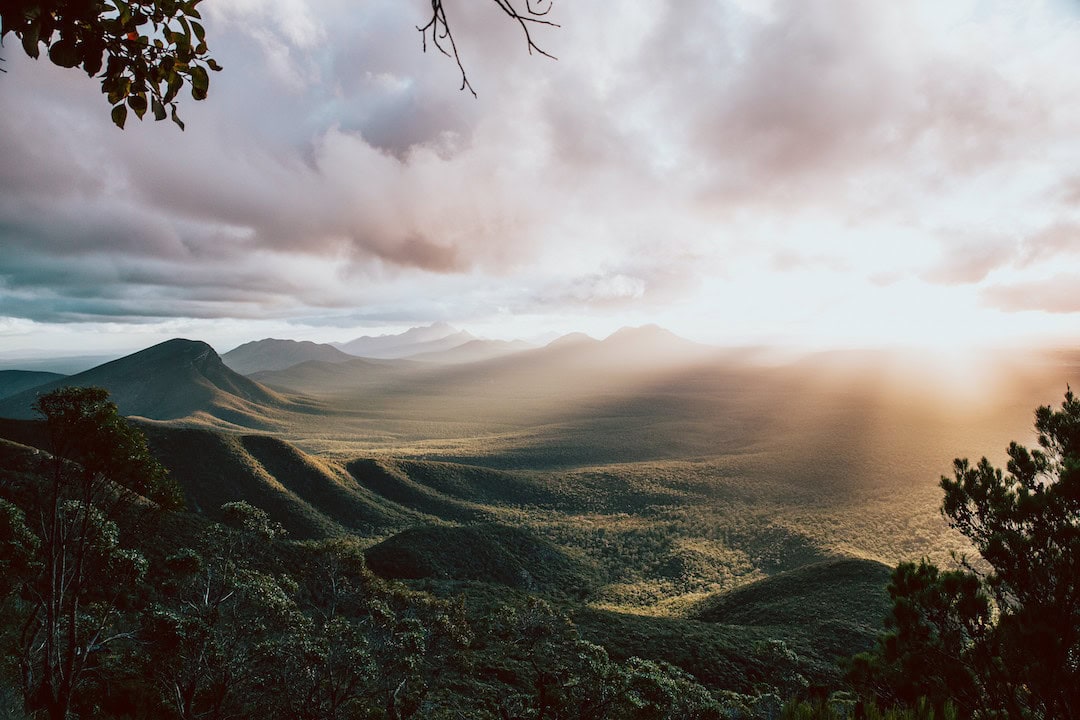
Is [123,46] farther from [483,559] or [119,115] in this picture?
[483,559]

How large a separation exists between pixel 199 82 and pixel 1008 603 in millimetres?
12743

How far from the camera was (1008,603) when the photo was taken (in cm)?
827

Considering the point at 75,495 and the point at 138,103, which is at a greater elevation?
the point at 138,103

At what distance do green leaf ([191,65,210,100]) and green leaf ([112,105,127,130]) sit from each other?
370 millimetres

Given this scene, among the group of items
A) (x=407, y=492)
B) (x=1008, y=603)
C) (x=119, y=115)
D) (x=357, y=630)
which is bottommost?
(x=407, y=492)

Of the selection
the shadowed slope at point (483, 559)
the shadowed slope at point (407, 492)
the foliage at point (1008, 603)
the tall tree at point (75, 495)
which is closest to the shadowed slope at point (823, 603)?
the shadowed slope at point (483, 559)

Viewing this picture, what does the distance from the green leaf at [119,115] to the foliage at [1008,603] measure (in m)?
11.4

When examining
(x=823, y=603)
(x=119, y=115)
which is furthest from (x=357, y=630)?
(x=823, y=603)

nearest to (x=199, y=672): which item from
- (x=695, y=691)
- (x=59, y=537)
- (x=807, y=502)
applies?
(x=59, y=537)

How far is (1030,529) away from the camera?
25.9 ft

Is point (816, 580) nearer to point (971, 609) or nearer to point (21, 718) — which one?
point (971, 609)

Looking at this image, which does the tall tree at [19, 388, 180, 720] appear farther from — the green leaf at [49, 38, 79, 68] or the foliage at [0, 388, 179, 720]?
the green leaf at [49, 38, 79, 68]

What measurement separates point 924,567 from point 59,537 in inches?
669

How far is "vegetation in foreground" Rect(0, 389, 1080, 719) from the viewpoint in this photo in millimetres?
7355
